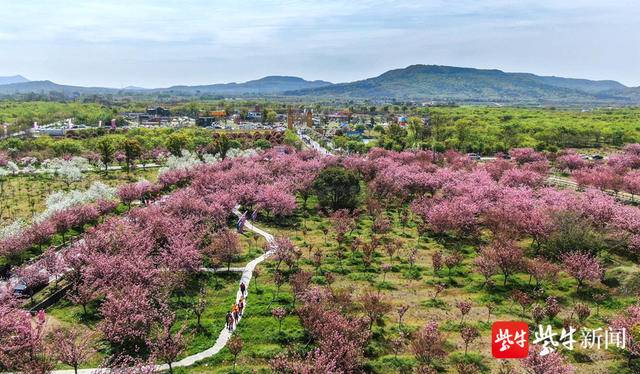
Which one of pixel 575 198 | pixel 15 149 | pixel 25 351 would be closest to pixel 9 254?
pixel 25 351

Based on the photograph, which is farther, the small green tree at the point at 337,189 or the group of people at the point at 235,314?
the small green tree at the point at 337,189

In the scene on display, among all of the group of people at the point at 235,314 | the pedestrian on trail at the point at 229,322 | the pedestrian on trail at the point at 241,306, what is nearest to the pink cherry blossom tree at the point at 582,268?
the pedestrian on trail at the point at 241,306

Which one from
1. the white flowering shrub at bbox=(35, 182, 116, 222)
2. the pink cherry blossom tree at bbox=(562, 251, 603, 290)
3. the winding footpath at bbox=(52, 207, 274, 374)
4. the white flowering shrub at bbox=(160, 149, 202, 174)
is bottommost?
the winding footpath at bbox=(52, 207, 274, 374)

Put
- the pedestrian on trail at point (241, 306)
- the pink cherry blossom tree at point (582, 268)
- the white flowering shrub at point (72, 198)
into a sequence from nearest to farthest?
the pedestrian on trail at point (241, 306) < the pink cherry blossom tree at point (582, 268) < the white flowering shrub at point (72, 198)

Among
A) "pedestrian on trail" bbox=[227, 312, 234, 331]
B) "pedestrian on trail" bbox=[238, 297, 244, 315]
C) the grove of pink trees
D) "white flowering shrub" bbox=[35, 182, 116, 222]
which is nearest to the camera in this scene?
the grove of pink trees

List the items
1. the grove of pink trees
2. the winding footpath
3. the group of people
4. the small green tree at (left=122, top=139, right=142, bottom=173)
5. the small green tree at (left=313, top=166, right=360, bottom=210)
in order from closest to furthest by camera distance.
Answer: the winding footpath → the grove of pink trees → the group of people → the small green tree at (left=313, top=166, right=360, bottom=210) → the small green tree at (left=122, top=139, right=142, bottom=173)

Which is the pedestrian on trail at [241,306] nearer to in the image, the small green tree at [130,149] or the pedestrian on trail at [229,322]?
the pedestrian on trail at [229,322]

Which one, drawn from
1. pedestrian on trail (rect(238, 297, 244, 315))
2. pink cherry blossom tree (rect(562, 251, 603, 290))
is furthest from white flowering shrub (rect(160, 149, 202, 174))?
pink cherry blossom tree (rect(562, 251, 603, 290))

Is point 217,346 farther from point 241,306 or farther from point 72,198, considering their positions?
point 72,198

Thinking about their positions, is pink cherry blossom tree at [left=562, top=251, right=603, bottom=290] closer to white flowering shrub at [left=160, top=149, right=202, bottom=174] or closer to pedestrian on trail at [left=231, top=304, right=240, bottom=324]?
pedestrian on trail at [left=231, top=304, right=240, bottom=324]

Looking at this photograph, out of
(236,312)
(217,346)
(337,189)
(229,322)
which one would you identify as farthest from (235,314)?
(337,189)

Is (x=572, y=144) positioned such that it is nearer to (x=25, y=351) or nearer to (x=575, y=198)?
(x=575, y=198)
